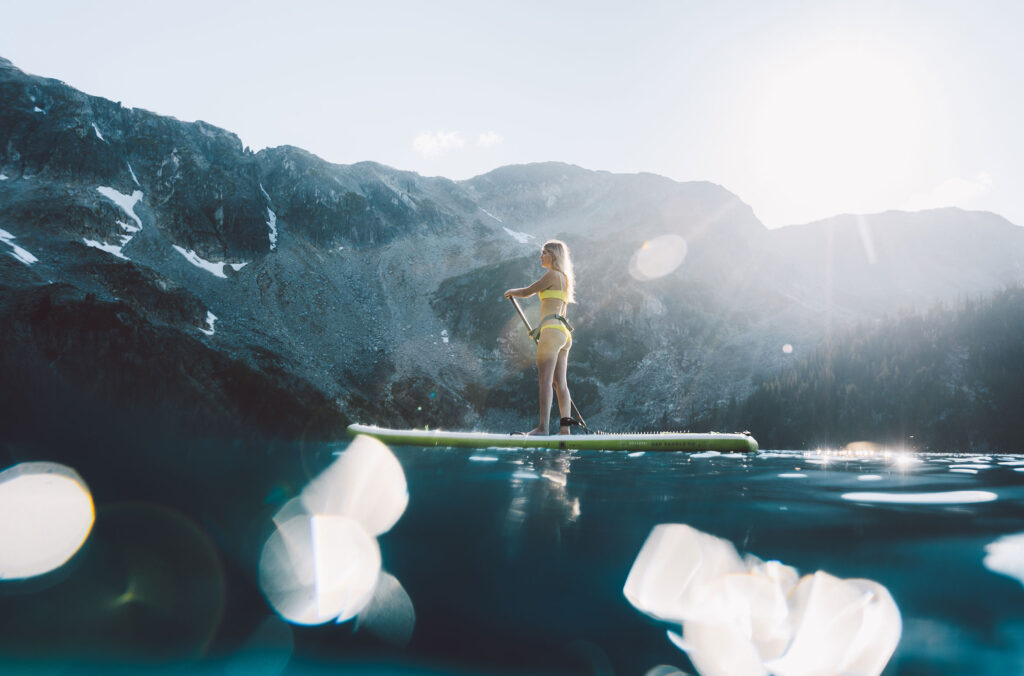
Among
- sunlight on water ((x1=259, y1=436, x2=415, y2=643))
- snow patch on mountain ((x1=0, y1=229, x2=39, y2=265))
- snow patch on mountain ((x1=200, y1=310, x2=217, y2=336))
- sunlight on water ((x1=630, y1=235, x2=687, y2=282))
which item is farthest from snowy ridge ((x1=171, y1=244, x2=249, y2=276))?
sunlight on water ((x1=259, y1=436, x2=415, y2=643))

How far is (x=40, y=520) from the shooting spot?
4.24 meters

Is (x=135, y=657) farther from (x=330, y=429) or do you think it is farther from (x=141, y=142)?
(x=141, y=142)

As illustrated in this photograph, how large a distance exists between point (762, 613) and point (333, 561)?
2556mm

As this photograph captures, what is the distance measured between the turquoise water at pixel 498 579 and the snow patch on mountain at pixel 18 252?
87.7m

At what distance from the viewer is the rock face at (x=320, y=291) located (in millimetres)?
66062

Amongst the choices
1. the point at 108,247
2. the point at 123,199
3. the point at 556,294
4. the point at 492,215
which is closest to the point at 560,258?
the point at 556,294

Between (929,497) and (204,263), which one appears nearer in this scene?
(929,497)

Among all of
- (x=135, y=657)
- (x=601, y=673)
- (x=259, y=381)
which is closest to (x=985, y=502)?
(x=601, y=673)

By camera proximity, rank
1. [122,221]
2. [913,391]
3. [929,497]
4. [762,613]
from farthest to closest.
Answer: [122,221]
[913,391]
[929,497]
[762,613]

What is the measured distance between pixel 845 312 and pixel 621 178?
65.8m

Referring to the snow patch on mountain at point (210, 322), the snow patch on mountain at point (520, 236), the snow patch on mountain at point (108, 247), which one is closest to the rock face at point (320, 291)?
the snow patch on mountain at point (210, 322)

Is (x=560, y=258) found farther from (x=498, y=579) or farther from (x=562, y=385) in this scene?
(x=498, y=579)

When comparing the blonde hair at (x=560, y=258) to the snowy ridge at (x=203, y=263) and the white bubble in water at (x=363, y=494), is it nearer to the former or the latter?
the white bubble in water at (x=363, y=494)

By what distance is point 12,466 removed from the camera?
7457mm
